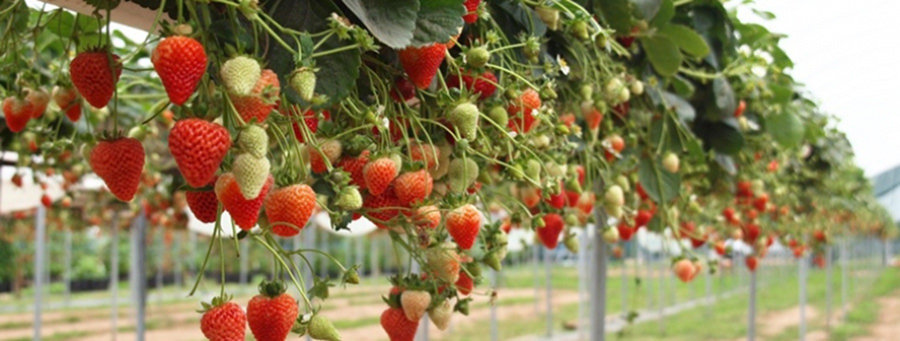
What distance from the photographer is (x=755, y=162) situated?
2375mm

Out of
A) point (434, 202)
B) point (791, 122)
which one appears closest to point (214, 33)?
Result: point (434, 202)

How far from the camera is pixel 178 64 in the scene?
0.59 metres

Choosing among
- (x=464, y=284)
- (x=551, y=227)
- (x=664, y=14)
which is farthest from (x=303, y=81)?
(x=664, y=14)

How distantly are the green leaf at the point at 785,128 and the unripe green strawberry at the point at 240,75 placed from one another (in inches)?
67.5

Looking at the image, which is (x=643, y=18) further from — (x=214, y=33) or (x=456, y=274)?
(x=214, y=33)

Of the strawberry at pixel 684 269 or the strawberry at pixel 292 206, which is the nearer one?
the strawberry at pixel 292 206

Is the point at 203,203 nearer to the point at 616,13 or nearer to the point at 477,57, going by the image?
the point at 477,57

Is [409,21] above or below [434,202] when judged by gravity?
above

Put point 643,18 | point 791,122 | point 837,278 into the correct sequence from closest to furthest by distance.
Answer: point 643,18 → point 791,122 → point 837,278

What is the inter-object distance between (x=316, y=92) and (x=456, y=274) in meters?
0.27

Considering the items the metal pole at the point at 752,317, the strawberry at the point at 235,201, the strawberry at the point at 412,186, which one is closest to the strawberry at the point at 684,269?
the strawberry at the point at 412,186

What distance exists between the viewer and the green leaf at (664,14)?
4.57 ft

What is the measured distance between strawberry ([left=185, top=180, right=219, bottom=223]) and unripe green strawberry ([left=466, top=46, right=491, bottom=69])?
28 centimetres

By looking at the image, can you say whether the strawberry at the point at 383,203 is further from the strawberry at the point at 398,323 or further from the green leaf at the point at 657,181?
the green leaf at the point at 657,181
